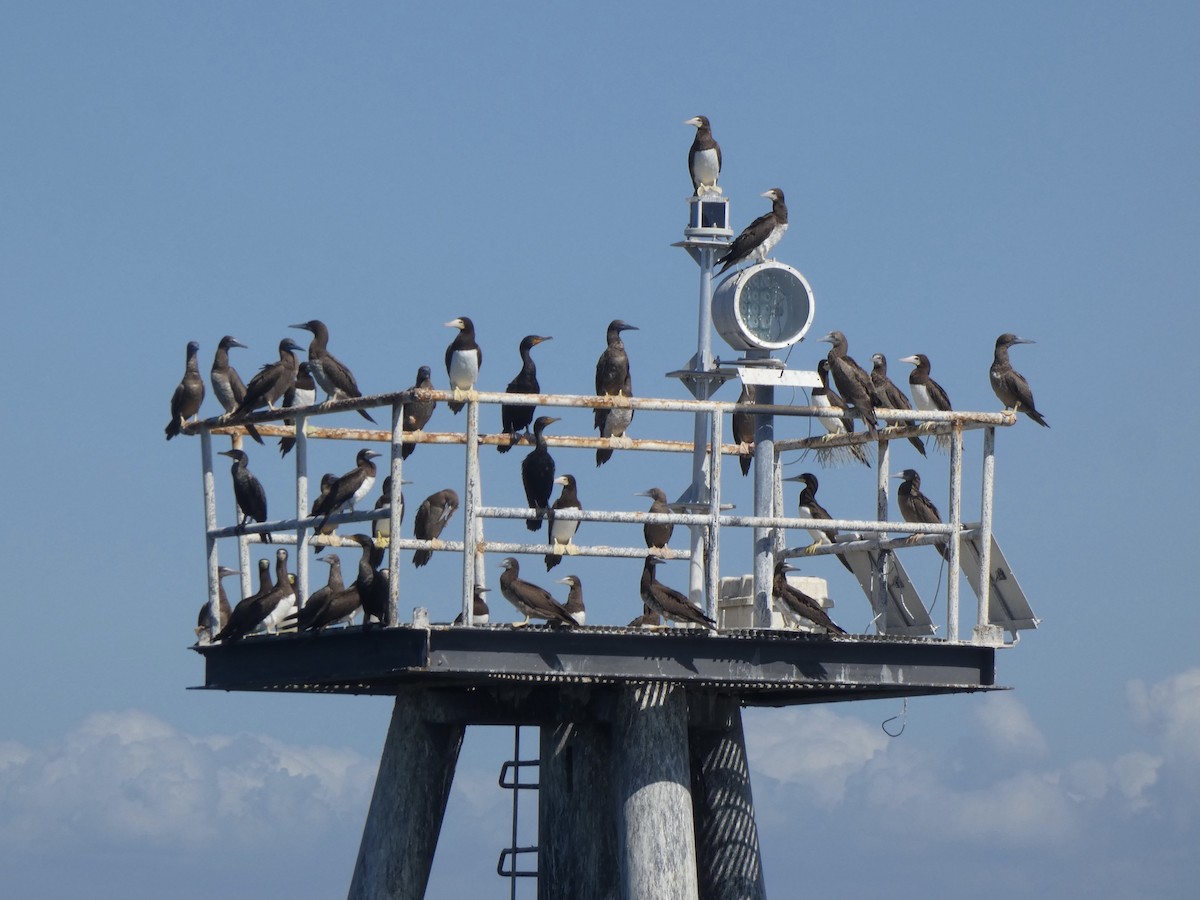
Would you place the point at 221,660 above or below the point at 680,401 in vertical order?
below

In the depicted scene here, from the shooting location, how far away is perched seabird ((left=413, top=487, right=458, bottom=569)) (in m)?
21.7

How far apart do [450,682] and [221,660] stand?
7.00 feet

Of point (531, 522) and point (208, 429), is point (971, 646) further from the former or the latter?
point (208, 429)

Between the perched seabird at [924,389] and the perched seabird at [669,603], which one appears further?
the perched seabird at [924,389]

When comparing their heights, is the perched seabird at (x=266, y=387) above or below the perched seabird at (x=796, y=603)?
above

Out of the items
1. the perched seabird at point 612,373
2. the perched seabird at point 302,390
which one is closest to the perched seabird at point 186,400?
the perched seabird at point 302,390

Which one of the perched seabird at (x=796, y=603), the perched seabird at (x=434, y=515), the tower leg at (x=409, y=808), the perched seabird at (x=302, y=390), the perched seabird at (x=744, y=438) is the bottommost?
the tower leg at (x=409, y=808)

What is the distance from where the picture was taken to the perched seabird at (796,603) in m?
20.3

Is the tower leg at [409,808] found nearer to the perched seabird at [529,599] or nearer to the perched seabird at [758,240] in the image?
the perched seabird at [529,599]

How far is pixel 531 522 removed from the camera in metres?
Answer: 21.0

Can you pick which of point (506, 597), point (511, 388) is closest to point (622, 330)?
point (511, 388)

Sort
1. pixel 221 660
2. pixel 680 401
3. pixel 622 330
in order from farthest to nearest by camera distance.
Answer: pixel 622 330 < pixel 221 660 < pixel 680 401

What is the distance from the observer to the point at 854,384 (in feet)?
68.8

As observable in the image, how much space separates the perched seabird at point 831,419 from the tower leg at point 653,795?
3007mm
